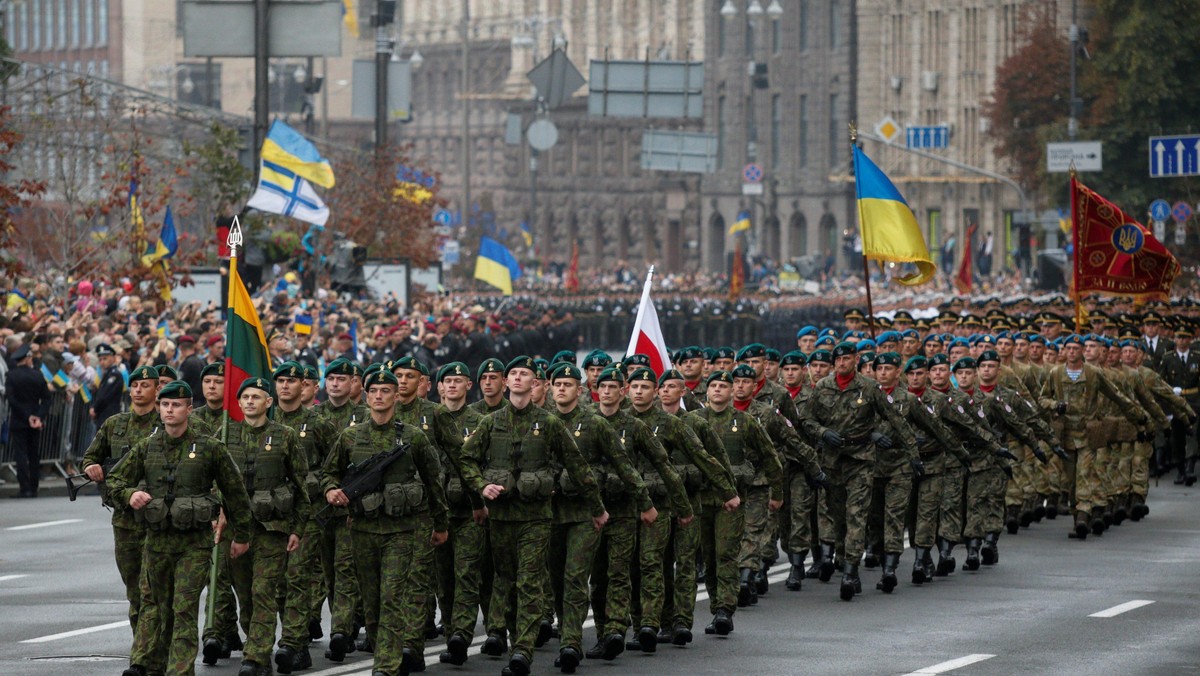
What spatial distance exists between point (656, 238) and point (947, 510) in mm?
87936

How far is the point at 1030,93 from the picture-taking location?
7031 centimetres

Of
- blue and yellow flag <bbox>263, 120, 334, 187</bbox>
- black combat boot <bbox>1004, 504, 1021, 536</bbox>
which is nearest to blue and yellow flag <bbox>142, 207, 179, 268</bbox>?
blue and yellow flag <bbox>263, 120, 334, 187</bbox>

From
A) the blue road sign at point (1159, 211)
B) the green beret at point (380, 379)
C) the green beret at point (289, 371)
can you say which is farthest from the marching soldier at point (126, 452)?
the blue road sign at point (1159, 211)

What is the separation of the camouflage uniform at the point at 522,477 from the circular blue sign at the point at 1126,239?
14.8 metres

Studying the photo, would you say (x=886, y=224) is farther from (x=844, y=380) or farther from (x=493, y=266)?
(x=493, y=266)

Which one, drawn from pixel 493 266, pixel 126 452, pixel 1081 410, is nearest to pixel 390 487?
pixel 126 452

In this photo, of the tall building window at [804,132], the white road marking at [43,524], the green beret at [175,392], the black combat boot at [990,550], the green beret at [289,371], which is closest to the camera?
the green beret at [175,392]

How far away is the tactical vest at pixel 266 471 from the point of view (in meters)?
14.0

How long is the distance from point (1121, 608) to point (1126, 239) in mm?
11557

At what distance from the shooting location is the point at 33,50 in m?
139

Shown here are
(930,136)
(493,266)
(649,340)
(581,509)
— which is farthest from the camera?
(930,136)

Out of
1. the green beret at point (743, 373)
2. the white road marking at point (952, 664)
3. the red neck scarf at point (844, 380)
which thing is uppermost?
the green beret at point (743, 373)

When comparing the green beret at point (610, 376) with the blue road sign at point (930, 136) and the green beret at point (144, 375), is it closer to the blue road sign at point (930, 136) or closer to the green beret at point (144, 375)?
the green beret at point (144, 375)

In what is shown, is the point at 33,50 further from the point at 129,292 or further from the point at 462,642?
the point at 462,642
